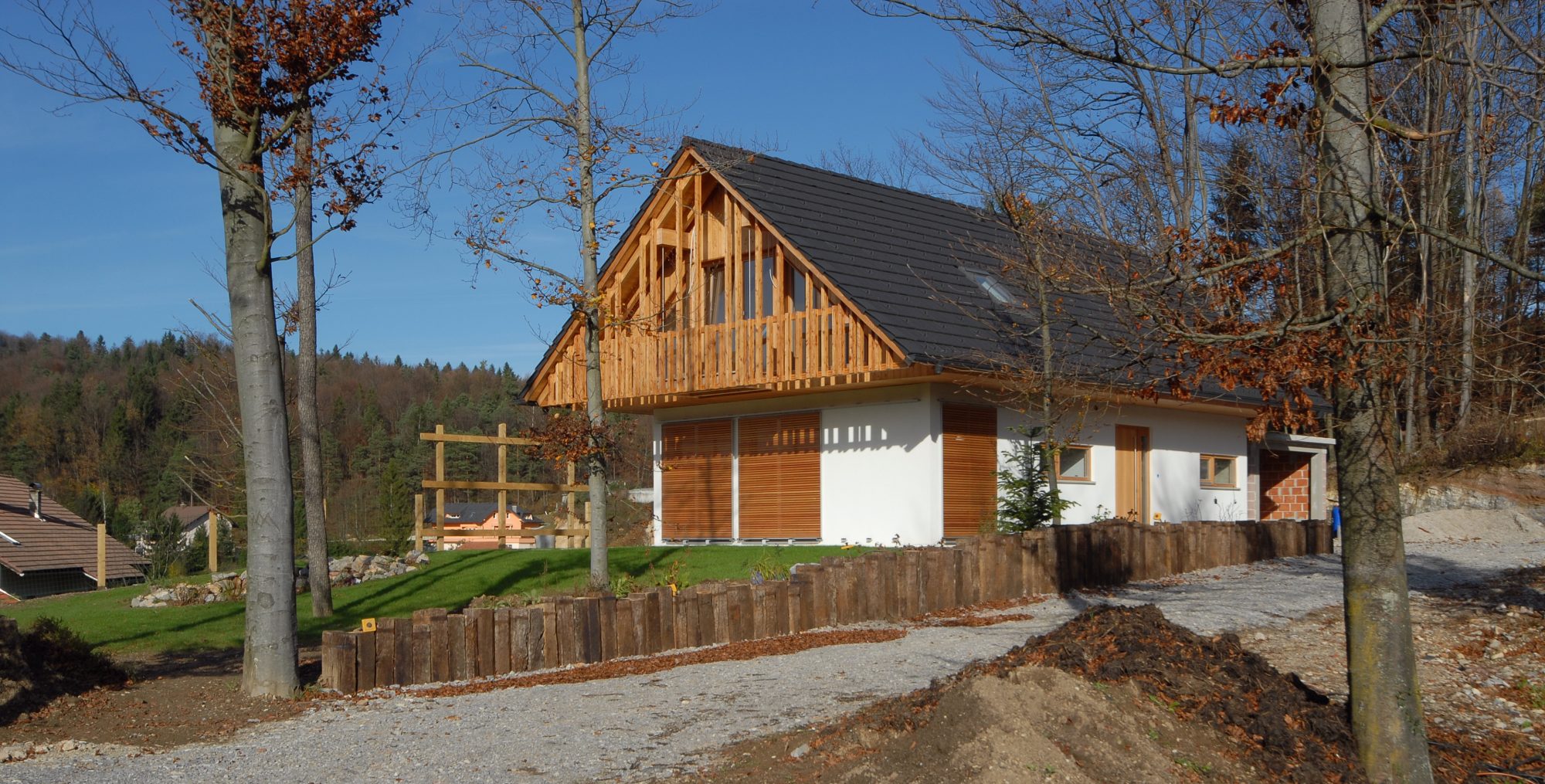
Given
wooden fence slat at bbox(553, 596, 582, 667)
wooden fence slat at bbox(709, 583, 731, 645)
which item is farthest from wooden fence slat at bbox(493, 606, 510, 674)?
wooden fence slat at bbox(709, 583, 731, 645)

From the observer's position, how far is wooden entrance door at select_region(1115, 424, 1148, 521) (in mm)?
22797

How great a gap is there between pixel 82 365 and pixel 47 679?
305 feet

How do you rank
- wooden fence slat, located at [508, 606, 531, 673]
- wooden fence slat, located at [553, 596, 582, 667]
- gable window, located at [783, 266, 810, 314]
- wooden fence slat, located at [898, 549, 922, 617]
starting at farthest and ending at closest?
gable window, located at [783, 266, 810, 314], wooden fence slat, located at [898, 549, 922, 617], wooden fence slat, located at [553, 596, 582, 667], wooden fence slat, located at [508, 606, 531, 673]

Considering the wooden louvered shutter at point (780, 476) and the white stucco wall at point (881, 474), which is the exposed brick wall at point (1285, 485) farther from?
the wooden louvered shutter at point (780, 476)

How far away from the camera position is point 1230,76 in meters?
6.71

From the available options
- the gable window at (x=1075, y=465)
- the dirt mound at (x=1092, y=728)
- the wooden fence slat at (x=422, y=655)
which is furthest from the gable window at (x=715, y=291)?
the dirt mound at (x=1092, y=728)

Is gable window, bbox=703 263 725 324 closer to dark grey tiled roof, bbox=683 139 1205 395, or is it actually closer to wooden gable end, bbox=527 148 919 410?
wooden gable end, bbox=527 148 919 410

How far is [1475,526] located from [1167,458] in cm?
536

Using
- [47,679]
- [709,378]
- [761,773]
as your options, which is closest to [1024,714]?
[761,773]

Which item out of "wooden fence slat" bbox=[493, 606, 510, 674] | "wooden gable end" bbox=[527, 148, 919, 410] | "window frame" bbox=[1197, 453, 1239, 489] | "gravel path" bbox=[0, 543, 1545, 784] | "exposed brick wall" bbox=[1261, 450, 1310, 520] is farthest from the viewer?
"exposed brick wall" bbox=[1261, 450, 1310, 520]

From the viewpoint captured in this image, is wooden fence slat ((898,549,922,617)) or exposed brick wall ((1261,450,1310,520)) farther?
exposed brick wall ((1261,450,1310,520))

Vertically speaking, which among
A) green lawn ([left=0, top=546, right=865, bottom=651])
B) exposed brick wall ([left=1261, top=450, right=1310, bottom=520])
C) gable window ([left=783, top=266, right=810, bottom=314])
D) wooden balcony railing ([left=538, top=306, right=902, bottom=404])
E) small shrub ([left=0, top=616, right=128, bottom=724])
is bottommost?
green lawn ([left=0, top=546, right=865, bottom=651])

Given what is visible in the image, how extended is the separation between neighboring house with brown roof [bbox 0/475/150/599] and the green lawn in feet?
60.4

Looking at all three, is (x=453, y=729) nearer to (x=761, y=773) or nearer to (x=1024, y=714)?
(x=761, y=773)
